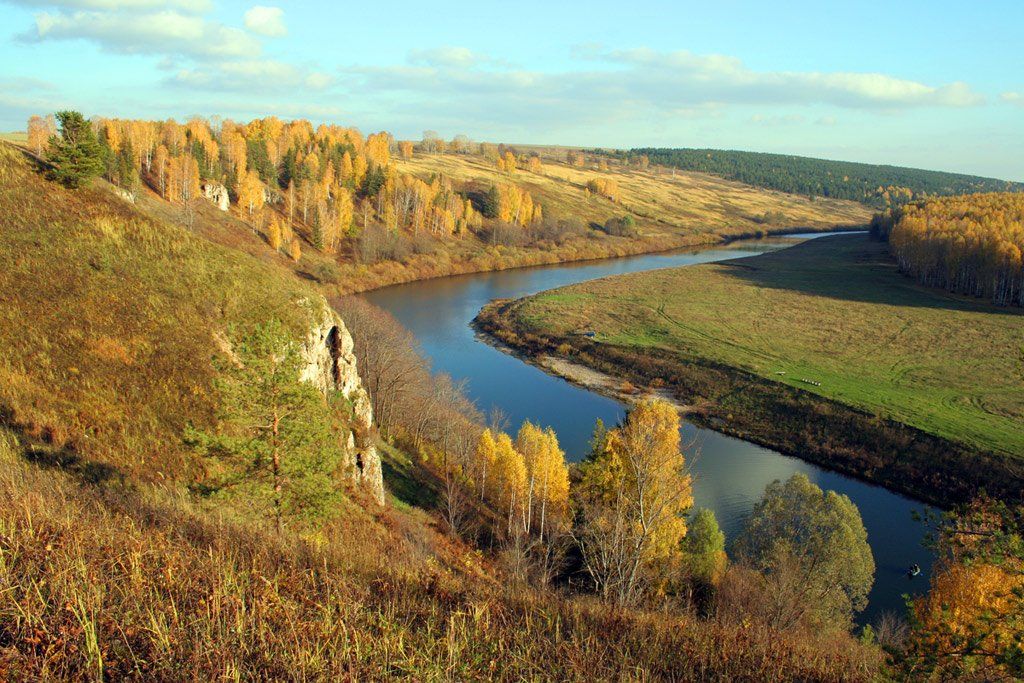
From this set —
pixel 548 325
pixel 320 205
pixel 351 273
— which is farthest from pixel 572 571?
pixel 320 205

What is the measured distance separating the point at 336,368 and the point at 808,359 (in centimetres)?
3806

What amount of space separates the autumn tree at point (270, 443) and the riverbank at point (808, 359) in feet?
96.6

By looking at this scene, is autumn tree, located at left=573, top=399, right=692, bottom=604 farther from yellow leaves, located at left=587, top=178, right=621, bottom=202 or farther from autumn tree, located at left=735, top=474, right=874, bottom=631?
yellow leaves, located at left=587, top=178, right=621, bottom=202

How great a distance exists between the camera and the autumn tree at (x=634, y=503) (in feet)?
56.7

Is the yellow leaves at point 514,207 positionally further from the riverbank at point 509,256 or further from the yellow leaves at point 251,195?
the yellow leaves at point 251,195

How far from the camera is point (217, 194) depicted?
7756 cm

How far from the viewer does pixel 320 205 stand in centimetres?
7719

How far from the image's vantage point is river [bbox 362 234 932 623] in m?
24.0

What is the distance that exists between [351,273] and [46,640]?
233ft

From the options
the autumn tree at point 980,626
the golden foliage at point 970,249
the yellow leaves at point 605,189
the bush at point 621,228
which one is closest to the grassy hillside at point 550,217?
the bush at point 621,228

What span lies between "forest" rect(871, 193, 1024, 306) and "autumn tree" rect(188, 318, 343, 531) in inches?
3081

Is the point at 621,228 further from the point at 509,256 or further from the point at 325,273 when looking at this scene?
the point at 325,273

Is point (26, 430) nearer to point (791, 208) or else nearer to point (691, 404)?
point (691, 404)

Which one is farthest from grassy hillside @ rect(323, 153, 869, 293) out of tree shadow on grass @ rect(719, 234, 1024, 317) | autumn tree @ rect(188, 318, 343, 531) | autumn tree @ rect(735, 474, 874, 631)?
autumn tree @ rect(188, 318, 343, 531)
